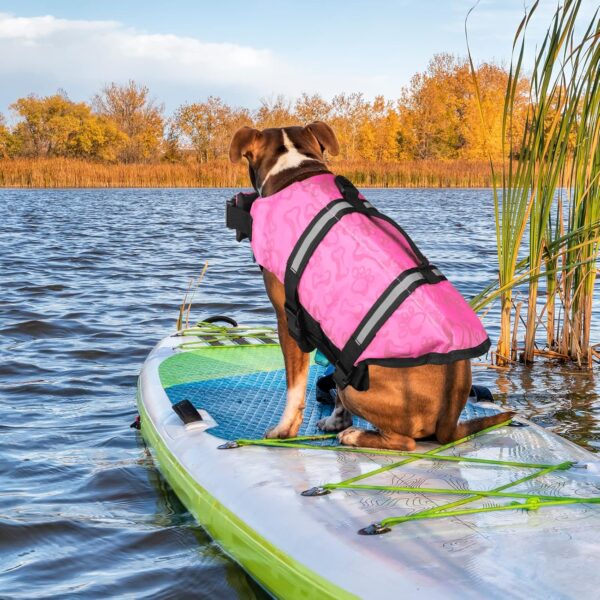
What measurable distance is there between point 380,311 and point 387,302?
45 mm

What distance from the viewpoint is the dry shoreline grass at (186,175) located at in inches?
1686

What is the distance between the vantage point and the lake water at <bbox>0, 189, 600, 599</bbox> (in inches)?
148

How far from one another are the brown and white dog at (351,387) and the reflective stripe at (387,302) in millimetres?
141

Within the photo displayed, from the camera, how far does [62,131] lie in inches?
2621

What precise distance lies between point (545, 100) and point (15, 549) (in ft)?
13.7

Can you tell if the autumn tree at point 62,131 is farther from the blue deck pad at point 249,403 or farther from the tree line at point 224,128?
the blue deck pad at point 249,403

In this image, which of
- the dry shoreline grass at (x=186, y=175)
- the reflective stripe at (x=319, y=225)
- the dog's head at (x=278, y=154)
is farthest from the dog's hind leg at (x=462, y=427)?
the dry shoreline grass at (x=186, y=175)

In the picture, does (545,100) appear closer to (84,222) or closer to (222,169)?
(84,222)

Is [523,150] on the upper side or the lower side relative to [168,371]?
upper

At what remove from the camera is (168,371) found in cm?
539

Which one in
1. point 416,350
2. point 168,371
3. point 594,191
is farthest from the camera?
point 594,191

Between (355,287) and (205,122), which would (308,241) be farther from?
(205,122)

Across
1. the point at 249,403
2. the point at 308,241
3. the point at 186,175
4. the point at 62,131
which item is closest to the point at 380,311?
the point at 308,241

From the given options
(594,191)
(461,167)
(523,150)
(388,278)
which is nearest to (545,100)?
(523,150)
